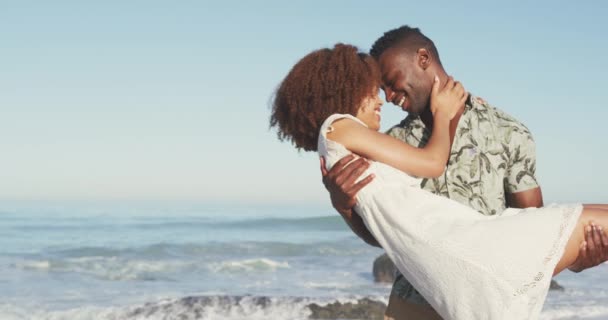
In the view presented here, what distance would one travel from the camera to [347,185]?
2.93 m

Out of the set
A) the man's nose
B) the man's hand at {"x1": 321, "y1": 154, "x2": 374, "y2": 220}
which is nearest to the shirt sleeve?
the man's nose

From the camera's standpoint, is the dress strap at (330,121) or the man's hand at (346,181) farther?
the dress strap at (330,121)

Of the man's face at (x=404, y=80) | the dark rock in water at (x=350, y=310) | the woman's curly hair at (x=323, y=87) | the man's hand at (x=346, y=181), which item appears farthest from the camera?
the dark rock in water at (x=350, y=310)

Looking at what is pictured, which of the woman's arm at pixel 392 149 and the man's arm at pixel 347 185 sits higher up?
the woman's arm at pixel 392 149

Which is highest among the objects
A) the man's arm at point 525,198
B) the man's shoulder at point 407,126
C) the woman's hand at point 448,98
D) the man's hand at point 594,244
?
the woman's hand at point 448,98

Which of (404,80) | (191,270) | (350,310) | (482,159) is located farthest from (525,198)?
(191,270)

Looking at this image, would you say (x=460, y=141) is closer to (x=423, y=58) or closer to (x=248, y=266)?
(x=423, y=58)

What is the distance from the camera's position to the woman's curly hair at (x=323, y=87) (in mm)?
3125

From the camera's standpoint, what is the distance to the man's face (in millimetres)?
3350

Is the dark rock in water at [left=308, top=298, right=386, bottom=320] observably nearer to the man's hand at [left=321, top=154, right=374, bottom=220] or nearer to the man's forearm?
the man's forearm

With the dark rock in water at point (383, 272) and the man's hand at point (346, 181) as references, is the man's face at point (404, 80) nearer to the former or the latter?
the man's hand at point (346, 181)

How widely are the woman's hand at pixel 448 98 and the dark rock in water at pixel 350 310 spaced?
7.75m

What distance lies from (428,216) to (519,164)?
803 millimetres

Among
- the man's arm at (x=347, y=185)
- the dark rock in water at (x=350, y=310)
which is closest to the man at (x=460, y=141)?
the man's arm at (x=347, y=185)
